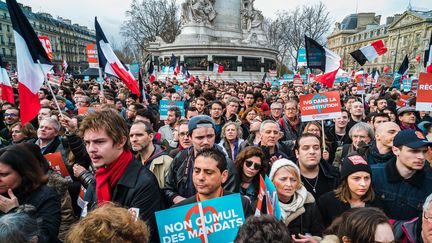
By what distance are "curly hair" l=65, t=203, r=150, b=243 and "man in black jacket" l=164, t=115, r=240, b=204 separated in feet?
4.58

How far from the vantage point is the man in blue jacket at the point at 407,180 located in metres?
3.04

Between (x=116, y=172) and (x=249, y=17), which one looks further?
(x=249, y=17)

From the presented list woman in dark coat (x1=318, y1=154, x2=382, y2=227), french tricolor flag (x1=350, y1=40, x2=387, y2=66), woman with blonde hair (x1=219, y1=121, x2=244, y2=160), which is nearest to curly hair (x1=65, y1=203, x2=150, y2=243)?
woman in dark coat (x1=318, y1=154, x2=382, y2=227)

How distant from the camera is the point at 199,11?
105 ft

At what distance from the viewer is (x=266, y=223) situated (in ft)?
5.66

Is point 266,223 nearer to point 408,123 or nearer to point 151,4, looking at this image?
point 408,123

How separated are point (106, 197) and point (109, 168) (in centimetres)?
23

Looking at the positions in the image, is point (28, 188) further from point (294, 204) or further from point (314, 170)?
point (314, 170)

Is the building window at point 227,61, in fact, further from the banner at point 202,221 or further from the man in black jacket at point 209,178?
the banner at point 202,221

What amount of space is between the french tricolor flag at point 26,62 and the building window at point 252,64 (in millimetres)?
29131

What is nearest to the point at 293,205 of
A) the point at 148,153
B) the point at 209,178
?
the point at 209,178

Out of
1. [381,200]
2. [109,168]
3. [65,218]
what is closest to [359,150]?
[381,200]

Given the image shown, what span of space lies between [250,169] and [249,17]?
35646 mm

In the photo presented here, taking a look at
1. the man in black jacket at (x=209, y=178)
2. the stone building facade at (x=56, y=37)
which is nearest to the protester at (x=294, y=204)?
the man in black jacket at (x=209, y=178)
